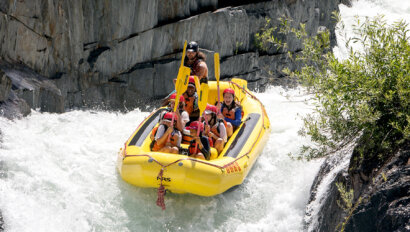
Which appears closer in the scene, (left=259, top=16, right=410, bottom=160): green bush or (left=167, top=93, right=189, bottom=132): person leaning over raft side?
(left=259, top=16, right=410, bottom=160): green bush

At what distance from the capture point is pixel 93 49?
792 cm

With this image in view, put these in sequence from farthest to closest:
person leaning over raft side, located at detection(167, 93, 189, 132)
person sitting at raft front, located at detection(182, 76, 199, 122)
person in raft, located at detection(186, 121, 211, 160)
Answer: person sitting at raft front, located at detection(182, 76, 199, 122) < person leaning over raft side, located at detection(167, 93, 189, 132) < person in raft, located at detection(186, 121, 211, 160)

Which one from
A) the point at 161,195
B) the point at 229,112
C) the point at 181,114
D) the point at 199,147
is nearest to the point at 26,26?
the point at 181,114

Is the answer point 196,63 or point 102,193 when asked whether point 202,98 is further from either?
point 102,193

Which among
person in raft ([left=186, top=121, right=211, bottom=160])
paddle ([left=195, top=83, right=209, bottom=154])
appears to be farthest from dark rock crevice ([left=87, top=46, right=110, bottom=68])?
person in raft ([left=186, top=121, right=211, bottom=160])

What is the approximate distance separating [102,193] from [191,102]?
1.59m

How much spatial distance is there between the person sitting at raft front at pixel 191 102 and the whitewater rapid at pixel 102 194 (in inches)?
42.2

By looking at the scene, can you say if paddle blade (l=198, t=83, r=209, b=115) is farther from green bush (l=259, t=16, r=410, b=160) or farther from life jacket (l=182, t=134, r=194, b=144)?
green bush (l=259, t=16, r=410, b=160)

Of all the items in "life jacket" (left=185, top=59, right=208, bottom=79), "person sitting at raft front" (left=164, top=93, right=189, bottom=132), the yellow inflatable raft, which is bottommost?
the yellow inflatable raft

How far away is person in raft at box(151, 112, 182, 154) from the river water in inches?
21.5

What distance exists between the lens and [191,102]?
637 cm

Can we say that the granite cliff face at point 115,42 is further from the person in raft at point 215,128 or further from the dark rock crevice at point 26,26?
the person in raft at point 215,128

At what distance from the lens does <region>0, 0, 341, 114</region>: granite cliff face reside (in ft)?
23.5

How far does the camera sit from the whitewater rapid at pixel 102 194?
5.32 m
